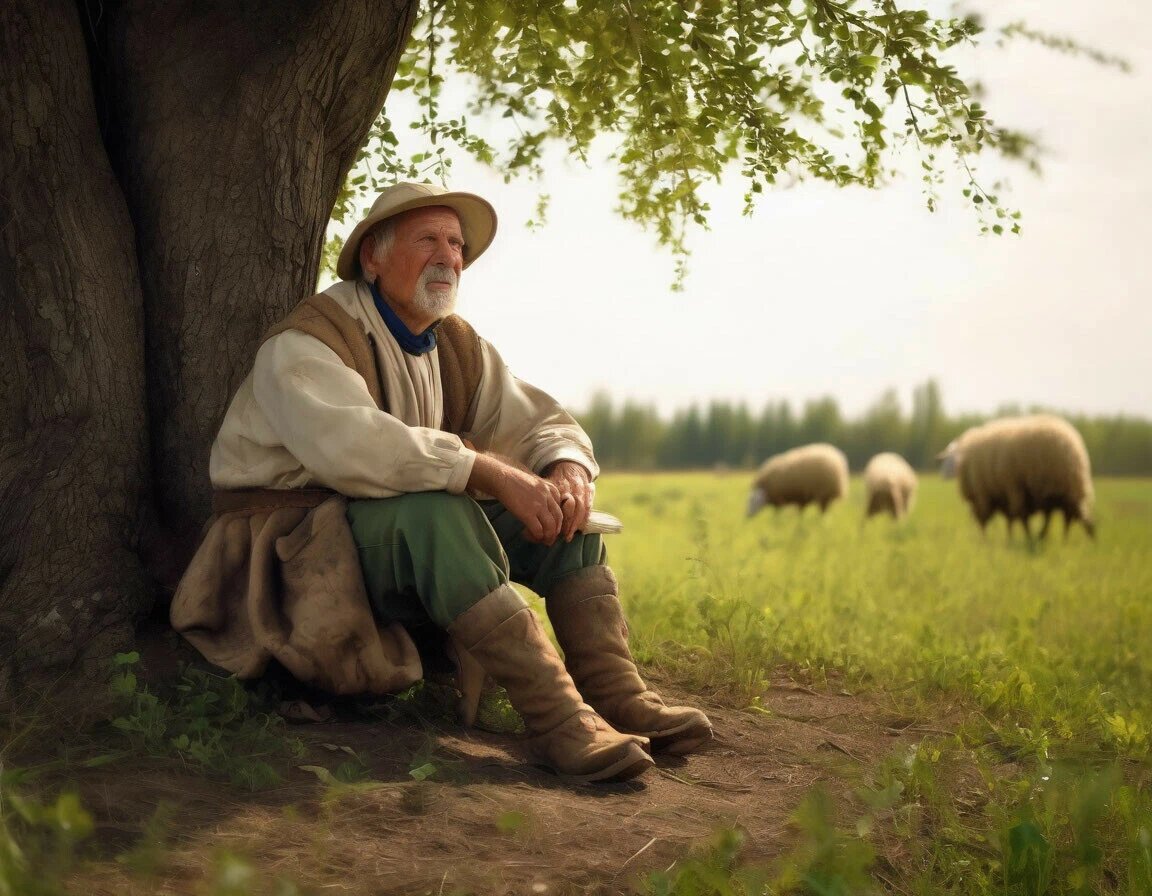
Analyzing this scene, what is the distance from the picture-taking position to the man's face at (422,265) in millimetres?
3820

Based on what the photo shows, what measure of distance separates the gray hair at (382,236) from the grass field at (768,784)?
56.8 inches

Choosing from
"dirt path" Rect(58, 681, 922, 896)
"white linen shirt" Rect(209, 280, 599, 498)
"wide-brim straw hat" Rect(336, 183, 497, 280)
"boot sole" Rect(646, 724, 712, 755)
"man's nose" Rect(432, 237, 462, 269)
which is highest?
"wide-brim straw hat" Rect(336, 183, 497, 280)

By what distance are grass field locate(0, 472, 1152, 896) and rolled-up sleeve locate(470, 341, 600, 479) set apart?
0.93 m

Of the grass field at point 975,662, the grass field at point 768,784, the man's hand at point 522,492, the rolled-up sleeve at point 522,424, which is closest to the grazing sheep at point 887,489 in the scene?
the grass field at point 975,662

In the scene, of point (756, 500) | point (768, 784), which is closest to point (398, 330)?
point (768, 784)

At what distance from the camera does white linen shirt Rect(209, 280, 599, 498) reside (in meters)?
3.39

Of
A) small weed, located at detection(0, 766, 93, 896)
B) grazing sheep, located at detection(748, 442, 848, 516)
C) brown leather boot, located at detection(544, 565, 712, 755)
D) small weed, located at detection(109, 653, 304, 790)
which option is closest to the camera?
small weed, located at detection(0, 766, 93, 896)

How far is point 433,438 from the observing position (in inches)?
135

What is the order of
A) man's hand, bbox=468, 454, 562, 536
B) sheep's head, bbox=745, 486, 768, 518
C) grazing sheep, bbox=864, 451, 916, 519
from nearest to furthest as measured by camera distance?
man's hand, bbox=468, 454, 562, 536
grazing sheep, bbox=864, 451, 916, 519
sheep's head, bbox=745, 486, 768, 518

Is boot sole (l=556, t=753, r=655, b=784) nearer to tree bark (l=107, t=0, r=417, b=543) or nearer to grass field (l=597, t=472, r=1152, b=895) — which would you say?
grass field (l=597, t=472, r=1152, b=895)

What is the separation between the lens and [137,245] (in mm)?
4234

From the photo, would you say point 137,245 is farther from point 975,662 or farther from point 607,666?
point 975,662

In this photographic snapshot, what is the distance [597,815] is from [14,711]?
1.69m

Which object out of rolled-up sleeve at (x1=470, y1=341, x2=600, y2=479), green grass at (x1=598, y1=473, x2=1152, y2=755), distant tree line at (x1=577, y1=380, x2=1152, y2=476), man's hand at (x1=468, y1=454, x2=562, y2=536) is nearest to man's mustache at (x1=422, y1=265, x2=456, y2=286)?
rolled-up sleeve at (x1=470, y1=341, x2=600, y2=479)
